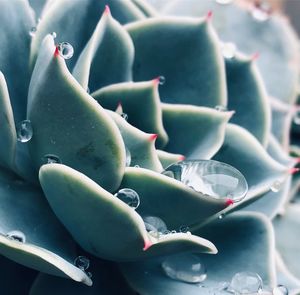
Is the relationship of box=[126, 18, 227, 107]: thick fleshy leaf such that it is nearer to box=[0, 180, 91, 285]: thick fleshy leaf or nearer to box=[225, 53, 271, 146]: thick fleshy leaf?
box=[225, 53, 271, 146]: thick fleshy leaf

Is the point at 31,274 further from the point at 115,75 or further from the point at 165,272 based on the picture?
the point at 115,75

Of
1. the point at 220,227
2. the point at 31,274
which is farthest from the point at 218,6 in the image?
the point at 31,274

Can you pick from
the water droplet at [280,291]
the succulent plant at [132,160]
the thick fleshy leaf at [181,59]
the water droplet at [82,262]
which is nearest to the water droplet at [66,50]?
the succulent plant at [132,160]

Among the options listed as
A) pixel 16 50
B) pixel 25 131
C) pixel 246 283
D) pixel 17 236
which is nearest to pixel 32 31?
pixel 16 50

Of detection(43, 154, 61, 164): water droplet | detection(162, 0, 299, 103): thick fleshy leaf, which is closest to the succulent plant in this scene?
detection(43, 154, 61, 164): water droplet

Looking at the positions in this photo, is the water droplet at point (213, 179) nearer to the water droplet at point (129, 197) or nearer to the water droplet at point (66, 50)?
the water droplet at point (129, 197)
